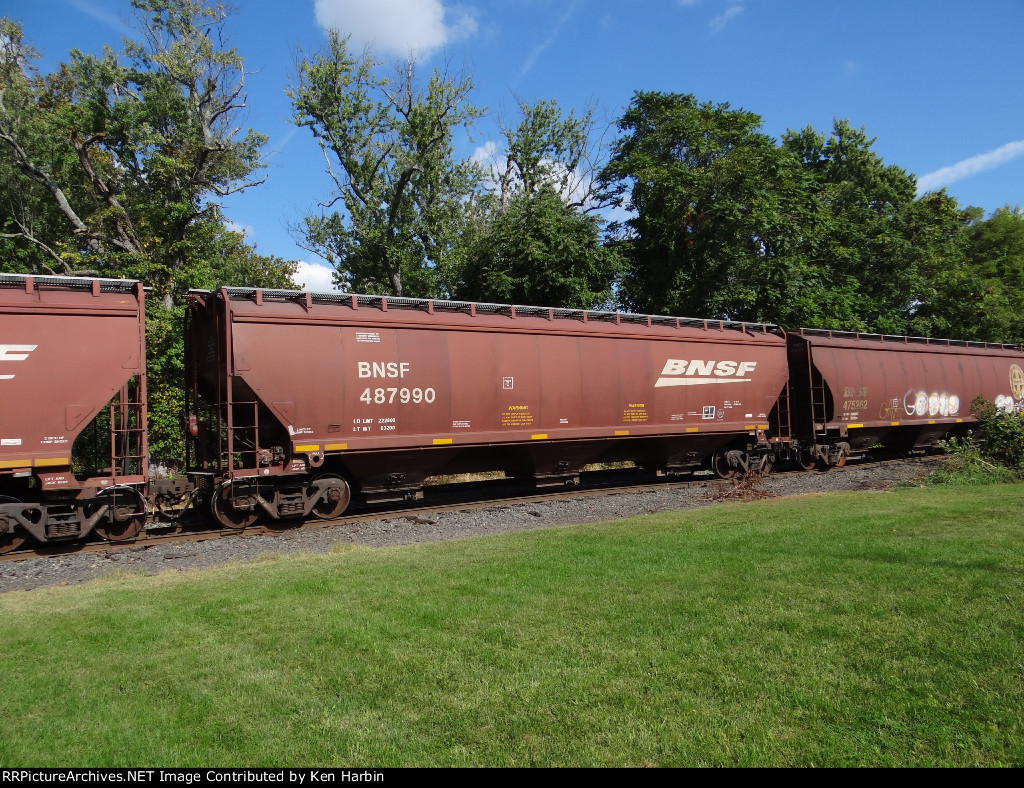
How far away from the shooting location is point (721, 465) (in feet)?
60.7

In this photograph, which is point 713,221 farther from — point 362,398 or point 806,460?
point 362,398

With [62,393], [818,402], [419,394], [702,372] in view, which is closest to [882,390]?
[818,402]

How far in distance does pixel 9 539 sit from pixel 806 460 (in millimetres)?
19106

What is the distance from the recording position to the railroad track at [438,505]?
1061 cm

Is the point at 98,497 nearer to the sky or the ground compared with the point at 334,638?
nearer to the sky

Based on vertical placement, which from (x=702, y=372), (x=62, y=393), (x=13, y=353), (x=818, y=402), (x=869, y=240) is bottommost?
(x=818, y=402)

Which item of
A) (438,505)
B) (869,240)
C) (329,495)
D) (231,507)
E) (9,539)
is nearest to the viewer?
(9,539)

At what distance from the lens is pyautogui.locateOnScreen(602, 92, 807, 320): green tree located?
25.2 metres

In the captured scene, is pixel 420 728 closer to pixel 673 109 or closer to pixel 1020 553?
pixel 1020 553

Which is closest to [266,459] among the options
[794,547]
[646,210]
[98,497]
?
[98,497]

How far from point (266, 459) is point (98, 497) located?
99.4 inches

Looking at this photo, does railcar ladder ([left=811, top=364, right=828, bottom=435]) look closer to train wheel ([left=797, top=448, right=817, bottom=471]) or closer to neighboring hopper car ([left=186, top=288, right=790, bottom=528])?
train wheel ([left=797, top=448, right=817, bottom=471])

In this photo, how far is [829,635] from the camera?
5.08 metres

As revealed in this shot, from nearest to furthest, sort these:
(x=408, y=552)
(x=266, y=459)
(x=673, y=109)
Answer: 1. (x=408, y=552)
2. (x=266, y=459)
3. (x=673, y=109)
